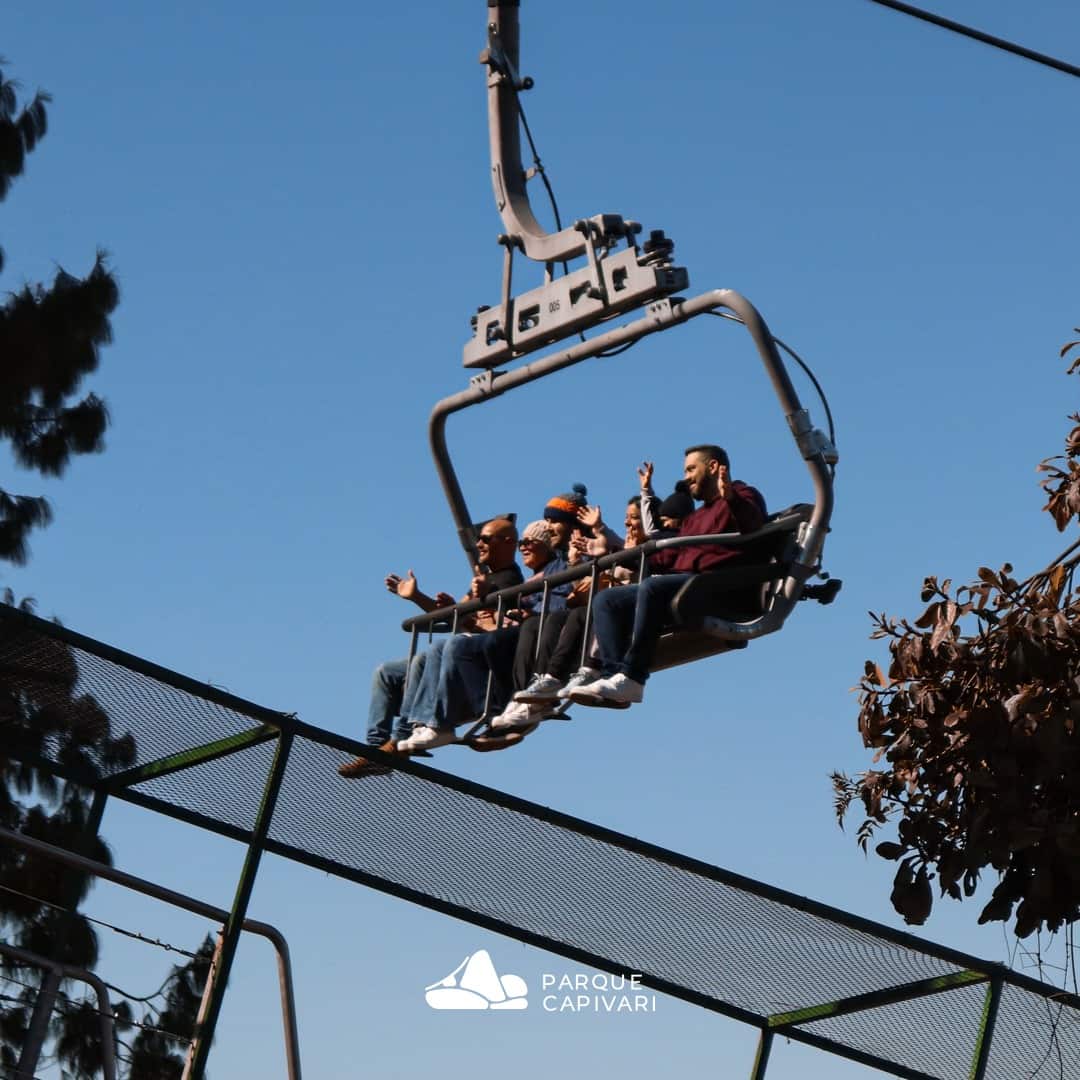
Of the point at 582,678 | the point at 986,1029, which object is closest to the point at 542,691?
the point at 582,678

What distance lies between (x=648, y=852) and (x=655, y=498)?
173cm

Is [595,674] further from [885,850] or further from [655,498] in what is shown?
[885,850]

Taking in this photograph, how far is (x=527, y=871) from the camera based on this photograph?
7.37 m

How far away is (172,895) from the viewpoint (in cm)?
614

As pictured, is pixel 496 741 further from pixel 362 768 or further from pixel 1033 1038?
pixel 1033 1038

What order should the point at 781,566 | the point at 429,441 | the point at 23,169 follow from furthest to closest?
the point at 23,169, the point at 429,441, the point at 781,566

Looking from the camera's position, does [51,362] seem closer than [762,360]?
No

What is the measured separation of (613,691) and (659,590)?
438 mm

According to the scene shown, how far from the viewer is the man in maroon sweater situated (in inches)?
325

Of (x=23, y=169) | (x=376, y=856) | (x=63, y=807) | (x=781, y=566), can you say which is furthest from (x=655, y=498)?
(x=23, y=169)

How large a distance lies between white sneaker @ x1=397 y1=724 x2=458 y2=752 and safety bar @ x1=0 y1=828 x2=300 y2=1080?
8.53ft

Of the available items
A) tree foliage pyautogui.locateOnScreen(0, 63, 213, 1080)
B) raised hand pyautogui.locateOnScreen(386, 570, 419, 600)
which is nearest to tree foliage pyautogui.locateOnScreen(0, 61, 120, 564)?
tree foliage pyautogui.locateOnScreen(0, 63, 213, 1080)

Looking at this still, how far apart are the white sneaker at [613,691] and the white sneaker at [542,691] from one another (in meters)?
0.31

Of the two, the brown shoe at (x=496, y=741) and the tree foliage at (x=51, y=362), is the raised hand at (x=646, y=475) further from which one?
the tree foliage at (x=51, y=362)
